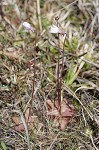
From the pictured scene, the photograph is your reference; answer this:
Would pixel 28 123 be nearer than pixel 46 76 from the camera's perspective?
Yes

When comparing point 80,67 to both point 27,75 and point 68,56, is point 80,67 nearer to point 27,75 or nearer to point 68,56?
point 68,56

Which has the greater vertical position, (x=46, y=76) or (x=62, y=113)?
(x=46, y=76)

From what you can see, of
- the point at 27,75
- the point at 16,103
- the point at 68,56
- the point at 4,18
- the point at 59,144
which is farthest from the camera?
the point at 4,18

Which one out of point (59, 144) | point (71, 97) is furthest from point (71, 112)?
point (59, 144)

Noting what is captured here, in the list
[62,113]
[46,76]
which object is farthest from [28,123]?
[46,76]

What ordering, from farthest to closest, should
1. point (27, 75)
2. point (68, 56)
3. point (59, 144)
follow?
point (68, 56)
point (27, 75)
point (59, 144)

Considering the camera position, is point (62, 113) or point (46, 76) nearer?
point (62, 113)

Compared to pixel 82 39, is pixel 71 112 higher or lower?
lower

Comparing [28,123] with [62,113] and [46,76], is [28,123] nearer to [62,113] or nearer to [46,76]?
[62,113]
